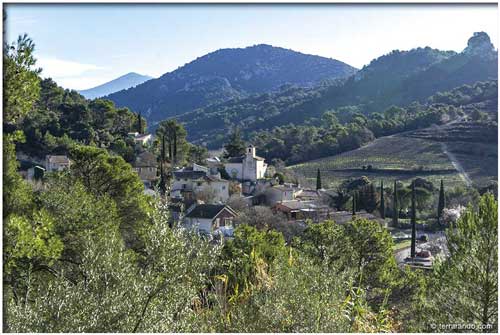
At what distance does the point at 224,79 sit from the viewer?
123 meters

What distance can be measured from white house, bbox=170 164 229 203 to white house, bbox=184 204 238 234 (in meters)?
4.08

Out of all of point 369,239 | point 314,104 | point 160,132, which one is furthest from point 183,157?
point 314,104

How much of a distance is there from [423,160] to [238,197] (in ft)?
69.4

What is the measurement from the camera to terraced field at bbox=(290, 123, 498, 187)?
4053 cm

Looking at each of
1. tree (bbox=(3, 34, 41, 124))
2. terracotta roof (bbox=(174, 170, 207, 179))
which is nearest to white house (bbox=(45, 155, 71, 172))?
terracotta roof (bbox=(174, 170, 207, 179))

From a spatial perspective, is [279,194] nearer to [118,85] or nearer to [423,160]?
[423,160]

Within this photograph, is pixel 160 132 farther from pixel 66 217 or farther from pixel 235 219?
pixel 66 217

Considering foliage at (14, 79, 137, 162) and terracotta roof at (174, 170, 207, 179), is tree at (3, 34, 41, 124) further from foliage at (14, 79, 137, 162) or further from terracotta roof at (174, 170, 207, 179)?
terracotta roof at (174, 170, 207, 179)

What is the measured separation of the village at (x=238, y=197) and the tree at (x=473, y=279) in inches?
628

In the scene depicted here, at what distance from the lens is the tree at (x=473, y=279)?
4.73 m

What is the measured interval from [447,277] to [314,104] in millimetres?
86000

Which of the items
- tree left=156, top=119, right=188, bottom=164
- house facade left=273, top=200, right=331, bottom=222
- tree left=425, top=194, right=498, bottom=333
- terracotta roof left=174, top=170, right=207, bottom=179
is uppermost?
tree left=156, top=119, right=188, bottom=164

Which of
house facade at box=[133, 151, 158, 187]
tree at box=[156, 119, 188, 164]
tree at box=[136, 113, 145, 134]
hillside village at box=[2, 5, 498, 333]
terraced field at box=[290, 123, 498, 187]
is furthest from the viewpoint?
terraced field at box=[290, 123, 498, 187]

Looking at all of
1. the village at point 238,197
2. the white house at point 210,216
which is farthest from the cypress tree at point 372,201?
the white house at point 210,216
